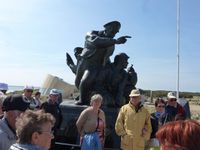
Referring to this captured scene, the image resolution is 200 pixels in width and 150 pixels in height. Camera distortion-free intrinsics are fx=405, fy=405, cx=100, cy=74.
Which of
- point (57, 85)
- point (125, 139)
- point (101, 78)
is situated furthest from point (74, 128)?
point (57, 85)

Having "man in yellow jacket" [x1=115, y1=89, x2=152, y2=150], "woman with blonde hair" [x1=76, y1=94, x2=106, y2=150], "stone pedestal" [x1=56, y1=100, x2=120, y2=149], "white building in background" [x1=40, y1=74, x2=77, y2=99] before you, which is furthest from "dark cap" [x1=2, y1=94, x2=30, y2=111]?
"white building in background" [x1=40, y1=74, x2=77, y2=99]

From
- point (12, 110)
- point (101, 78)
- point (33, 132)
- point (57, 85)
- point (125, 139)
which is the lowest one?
point (125, 139)

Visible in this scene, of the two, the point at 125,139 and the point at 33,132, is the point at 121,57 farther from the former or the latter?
the point at 33,132

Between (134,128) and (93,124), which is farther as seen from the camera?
(134,128)

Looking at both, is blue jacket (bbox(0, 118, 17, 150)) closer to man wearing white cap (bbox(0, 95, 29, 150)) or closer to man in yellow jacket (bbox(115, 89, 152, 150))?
man wearing white cap (bbox(0, 95, 29, 150))

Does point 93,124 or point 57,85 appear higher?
point 57,85

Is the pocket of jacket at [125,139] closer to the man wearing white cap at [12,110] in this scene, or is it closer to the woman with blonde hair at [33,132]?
the man wearing white cap at [12,110]

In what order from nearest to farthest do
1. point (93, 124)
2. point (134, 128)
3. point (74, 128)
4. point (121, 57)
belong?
point (93, 124)
point (134, 128)
point (74, 128)
point (121, 57)

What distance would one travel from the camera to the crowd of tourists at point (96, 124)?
2471 millimetres

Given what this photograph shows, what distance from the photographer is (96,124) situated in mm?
7078

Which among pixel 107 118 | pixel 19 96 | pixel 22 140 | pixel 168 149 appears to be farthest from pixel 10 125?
pixel 107 118

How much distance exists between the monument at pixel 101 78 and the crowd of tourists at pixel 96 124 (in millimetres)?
1204

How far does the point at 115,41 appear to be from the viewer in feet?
32.7

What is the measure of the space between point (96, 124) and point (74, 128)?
8.98 feet
